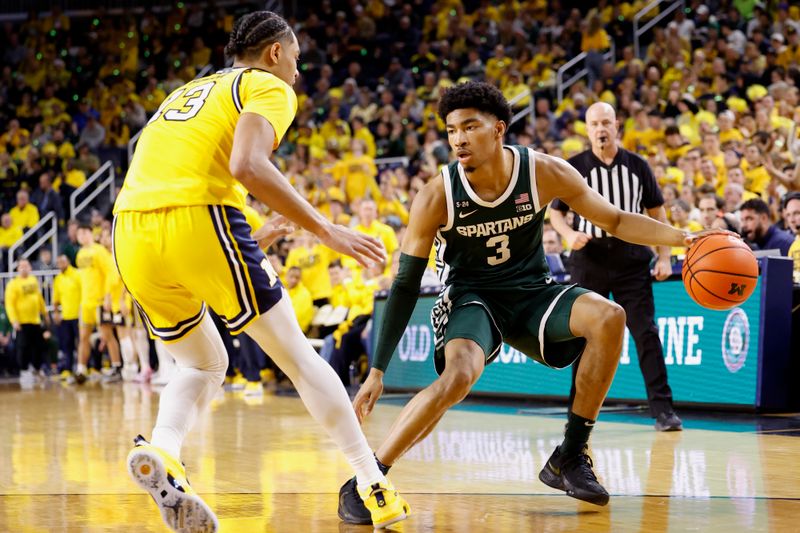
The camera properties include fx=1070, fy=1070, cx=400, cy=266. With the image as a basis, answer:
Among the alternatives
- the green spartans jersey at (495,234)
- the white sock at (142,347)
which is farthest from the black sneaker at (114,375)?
the green spartans jersey at (495,234)

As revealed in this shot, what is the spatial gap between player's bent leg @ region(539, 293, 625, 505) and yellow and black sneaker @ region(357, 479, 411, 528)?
863 mm

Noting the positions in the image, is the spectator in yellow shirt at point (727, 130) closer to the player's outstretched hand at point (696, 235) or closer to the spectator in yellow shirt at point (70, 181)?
the player's outstretched hand at point (696, 235)

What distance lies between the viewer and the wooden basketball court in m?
4.10

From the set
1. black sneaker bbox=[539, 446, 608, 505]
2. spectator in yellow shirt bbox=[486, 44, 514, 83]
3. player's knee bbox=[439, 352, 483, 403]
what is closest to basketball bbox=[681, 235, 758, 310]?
black sneaker bbox=[539, 446, 608, 505]

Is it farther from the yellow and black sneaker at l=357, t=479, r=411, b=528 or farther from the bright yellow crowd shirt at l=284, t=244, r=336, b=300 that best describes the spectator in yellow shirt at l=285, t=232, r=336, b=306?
the yellow and black sneaker at l=357, t=479, r=411, b=528

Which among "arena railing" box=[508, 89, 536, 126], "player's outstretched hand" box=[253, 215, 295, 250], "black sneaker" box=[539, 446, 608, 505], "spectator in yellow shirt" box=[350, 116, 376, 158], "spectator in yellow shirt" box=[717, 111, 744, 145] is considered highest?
"arena railing" box=[508, 89, 536, 126]

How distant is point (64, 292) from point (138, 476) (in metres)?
13.5

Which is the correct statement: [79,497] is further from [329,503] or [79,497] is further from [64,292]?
[64,292]

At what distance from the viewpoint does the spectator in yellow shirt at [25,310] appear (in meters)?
16.7

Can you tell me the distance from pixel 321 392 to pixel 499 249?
1.19 metres

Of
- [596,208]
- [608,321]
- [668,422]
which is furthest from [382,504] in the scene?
[668,422]

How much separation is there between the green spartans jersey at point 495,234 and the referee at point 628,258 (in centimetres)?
242

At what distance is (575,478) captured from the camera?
446 cm

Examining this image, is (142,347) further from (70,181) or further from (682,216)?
(682,216)
